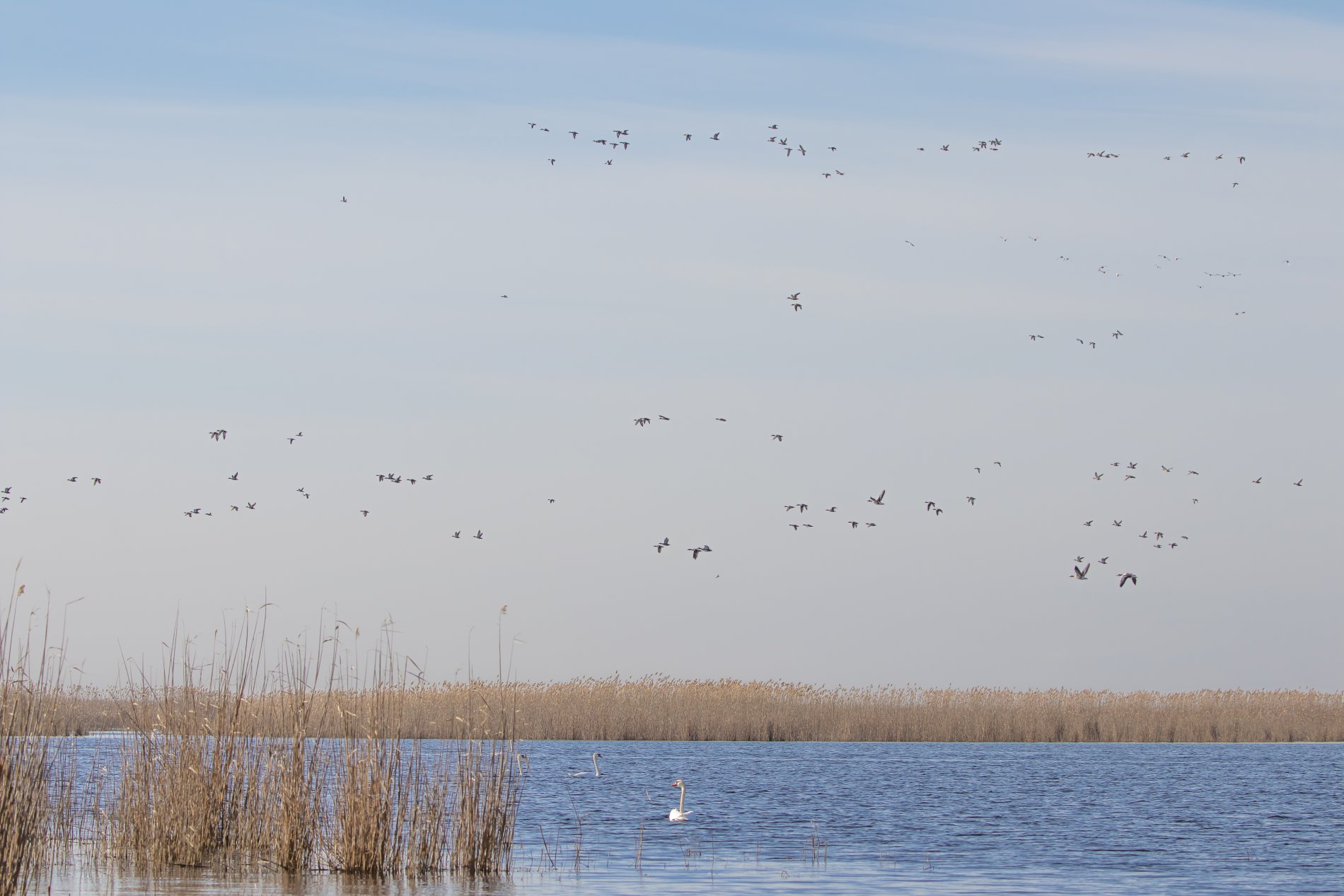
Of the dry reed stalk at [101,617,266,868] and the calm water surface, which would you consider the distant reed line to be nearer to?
the calm water surface

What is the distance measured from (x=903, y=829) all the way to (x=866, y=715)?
2547 centimetres

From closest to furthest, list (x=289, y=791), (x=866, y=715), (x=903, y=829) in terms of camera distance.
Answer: (x=289, y=791) → (x=903, y=829) → (x=866, y=715)

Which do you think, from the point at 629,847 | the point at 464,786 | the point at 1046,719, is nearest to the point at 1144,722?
the point at 1046,719

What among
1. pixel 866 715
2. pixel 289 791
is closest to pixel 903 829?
pixel 289 791

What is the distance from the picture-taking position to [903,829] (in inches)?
931

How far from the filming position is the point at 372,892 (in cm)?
1310

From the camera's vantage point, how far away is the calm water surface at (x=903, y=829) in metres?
16.4

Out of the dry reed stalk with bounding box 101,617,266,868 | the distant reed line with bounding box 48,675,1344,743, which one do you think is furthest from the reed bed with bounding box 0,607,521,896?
the distant reed line with bounding box 48,675,1344,743

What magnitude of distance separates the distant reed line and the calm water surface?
4800 mm

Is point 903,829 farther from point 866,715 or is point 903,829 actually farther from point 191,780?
point 866,715

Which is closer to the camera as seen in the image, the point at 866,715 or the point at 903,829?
the point at 903,829

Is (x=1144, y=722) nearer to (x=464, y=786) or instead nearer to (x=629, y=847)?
(x=629, y=847)

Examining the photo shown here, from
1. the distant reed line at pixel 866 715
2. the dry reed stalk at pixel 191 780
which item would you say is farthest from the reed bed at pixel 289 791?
the distant reed line at pixel 866 715

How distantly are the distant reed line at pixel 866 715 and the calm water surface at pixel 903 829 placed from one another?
4.80m
